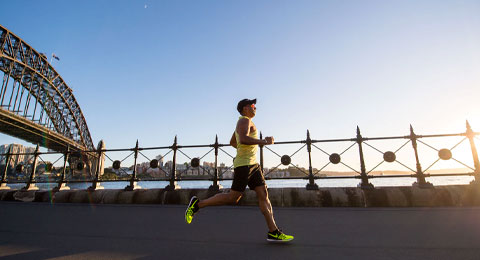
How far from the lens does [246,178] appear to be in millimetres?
2732

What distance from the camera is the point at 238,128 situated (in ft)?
9.27

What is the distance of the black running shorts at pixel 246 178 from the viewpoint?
8.97 ft

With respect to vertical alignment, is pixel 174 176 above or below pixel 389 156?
below

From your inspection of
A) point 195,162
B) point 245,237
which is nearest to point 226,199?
point 245,237

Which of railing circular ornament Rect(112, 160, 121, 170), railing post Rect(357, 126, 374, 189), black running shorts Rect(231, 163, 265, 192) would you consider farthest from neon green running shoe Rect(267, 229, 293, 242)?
railing circular ornament Rect(112, 160, 121, 170)

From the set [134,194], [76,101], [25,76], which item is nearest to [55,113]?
[76,101]

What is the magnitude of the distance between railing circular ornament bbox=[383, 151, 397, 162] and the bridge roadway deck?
1906 millimetres

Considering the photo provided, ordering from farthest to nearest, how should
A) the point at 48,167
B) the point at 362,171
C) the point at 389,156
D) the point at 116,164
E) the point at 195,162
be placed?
the point at 48,167 < the point at 116,164 < the point at 195,162 < the point at 389,156 < the point at 362,171

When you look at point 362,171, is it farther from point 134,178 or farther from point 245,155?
point 134,178

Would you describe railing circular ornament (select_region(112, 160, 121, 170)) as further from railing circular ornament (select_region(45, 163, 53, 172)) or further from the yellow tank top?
the yellow tank top

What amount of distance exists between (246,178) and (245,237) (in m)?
0.69

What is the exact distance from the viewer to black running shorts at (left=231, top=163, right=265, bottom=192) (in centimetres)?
273

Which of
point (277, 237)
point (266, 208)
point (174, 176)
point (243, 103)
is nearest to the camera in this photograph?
point (277, 237)

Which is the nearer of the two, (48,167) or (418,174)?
(418,174)
